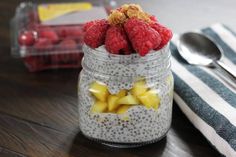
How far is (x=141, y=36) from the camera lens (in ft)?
1.73

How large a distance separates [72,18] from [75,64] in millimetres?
96

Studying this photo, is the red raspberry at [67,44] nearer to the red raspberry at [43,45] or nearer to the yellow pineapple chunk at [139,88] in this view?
the red raspberry at [43,45]

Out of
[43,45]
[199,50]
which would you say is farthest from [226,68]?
[43,45]

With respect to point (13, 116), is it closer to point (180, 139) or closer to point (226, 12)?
point (180, 139)

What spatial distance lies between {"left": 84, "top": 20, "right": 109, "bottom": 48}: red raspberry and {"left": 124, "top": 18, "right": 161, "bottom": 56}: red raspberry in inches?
1.1

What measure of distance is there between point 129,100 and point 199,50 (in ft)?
0.78

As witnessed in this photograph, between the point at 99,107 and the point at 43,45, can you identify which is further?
the point at 43,45

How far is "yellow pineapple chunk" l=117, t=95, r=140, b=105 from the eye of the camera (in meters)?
0.55

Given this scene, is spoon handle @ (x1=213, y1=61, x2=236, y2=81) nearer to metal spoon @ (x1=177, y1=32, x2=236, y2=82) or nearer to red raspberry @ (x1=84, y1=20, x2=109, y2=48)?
metal spoon @ (x1=177, y1=32, x2=236, y2=82)

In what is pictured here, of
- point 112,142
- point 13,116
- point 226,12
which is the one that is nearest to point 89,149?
point 112,142

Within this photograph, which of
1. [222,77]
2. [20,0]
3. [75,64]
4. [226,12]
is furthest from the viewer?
[20,0]

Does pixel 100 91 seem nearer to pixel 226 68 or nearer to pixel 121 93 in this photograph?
pixel 121 93

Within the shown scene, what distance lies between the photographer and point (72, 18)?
846 mm

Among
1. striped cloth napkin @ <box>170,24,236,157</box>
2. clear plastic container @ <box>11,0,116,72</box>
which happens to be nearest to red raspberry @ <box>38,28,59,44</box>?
clear plastic container @ <box>11,0,116,72</box>
